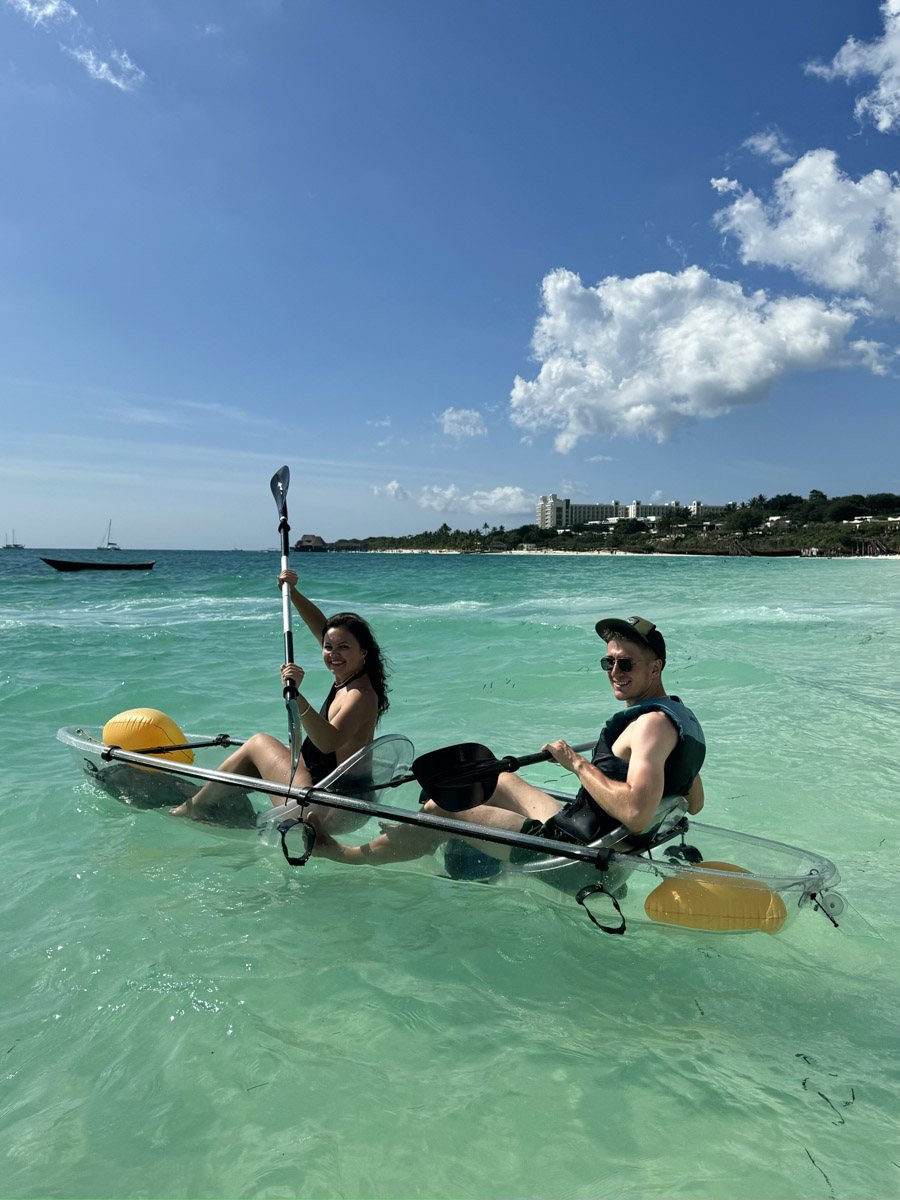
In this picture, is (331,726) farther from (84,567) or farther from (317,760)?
(84,567)

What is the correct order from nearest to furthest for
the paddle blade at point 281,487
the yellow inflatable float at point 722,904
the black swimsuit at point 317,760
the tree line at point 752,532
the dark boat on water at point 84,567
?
1. the yellow inflatable float at point 722,904
2. the black swimsuit at point 317,760
3. the paddle blade at point 281,487
4. the dark boat on water at point 84,567
5. the tree line at point 752,532

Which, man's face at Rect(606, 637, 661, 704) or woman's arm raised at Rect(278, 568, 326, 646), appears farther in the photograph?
woman's arm raised at Rect(278, 568, 326, 646)

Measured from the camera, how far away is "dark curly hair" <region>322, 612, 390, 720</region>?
491 cm

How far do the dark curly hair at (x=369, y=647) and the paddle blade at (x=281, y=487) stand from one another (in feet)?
5.92

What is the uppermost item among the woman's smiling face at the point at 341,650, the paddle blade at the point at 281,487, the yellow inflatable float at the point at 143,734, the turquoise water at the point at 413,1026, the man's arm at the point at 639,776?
the paddle blade at the point at 281,487

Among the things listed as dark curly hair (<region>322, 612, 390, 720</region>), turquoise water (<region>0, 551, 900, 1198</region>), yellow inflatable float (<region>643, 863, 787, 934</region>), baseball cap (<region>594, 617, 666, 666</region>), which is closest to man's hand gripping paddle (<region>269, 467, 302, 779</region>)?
dark curly hair (<region>322, 612, 390, 720</region>)

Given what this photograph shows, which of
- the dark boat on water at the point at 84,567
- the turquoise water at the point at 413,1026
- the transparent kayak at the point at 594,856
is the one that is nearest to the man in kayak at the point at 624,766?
the transparent kayak at the point at 594,856

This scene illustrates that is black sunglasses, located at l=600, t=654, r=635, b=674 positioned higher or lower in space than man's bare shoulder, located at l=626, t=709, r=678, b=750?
higher

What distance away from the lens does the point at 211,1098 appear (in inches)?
118

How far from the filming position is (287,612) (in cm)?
548

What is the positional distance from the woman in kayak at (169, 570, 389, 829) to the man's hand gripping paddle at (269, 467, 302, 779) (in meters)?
0.06

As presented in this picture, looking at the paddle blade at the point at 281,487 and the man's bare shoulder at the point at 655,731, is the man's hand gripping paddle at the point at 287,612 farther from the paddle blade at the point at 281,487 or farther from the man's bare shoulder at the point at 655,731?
the man's bare shoulder at the point at 655,731

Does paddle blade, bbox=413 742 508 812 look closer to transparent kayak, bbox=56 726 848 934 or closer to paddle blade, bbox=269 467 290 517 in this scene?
transparent kayak, bbox=56 726 848 934

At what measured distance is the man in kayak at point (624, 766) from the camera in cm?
346
